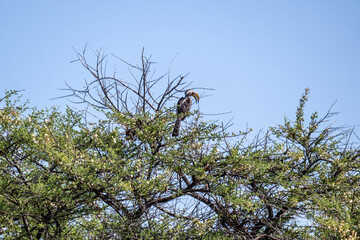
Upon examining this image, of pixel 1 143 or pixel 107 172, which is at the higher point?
pixel 1 143

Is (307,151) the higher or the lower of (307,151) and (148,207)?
the higher

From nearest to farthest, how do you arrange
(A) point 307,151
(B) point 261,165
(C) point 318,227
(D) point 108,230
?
1. (C) point 318,227
2. (D) point 108,230
3. (B) point 261,165
4. (A) point 307,151

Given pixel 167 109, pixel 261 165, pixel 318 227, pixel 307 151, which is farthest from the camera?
pixel 307 151

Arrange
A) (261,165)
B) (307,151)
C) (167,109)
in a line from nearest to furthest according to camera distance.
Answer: (261,165) → (167,109) → (307,151)

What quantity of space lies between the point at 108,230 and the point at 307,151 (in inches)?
165

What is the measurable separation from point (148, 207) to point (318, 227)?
2.89m

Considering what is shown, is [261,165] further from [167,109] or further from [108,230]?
[108,230]

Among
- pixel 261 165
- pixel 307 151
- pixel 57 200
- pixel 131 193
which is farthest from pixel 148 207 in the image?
pixel 307 151

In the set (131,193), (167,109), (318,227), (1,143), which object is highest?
(167,109)

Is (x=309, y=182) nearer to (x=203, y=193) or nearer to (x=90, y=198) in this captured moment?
(x=203, y=193)

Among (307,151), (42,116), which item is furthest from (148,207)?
(307,151)

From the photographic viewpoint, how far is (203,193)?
740cm

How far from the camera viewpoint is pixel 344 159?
7668 mm

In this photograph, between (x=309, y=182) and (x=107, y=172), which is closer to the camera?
(x=107, y=172)
